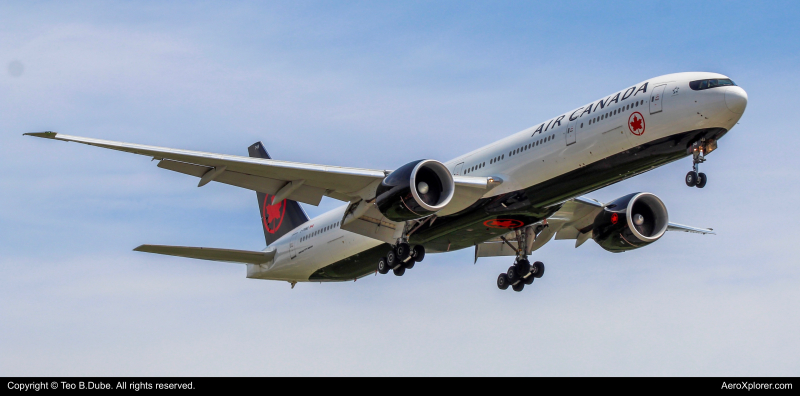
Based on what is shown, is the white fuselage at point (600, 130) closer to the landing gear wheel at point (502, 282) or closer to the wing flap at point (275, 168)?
the wing flap at point (275, 168)

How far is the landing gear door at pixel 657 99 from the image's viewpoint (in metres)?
25.0

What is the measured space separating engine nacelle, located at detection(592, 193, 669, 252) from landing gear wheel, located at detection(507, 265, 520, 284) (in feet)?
11.5

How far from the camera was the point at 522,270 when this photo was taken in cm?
3203

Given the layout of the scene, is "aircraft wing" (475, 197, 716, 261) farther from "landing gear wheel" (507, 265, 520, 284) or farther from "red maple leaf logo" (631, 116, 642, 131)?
"red maple leaf logo" (631, 116, 642, 131)

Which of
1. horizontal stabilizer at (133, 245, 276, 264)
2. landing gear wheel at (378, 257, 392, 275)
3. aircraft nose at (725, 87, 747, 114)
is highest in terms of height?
aircraft nose at (725, 87, 747, 114)

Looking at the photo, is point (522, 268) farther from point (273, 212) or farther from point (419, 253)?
point (273, 212)

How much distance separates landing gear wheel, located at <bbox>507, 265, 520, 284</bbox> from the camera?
32094mm

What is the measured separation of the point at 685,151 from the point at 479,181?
623 centimetres

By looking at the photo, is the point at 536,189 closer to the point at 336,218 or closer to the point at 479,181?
the point at 479,181

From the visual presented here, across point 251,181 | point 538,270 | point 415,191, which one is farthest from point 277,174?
point 538,270

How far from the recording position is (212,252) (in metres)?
33.0

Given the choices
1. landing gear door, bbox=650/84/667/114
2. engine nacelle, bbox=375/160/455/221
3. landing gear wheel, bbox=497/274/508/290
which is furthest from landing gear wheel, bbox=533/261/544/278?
landing gear door, bbox=650/84/667/114

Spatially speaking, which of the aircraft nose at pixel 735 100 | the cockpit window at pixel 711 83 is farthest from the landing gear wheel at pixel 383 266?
the aircraft nose at pixel 735 100

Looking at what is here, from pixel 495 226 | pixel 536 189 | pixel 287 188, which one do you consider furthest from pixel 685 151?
pixel 287 188
